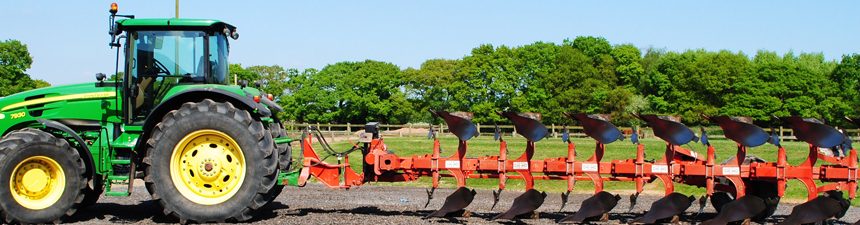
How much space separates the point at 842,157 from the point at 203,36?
7547mm

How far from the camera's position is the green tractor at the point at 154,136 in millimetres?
9695

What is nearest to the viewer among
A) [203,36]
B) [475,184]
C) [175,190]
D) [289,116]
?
[175,190]

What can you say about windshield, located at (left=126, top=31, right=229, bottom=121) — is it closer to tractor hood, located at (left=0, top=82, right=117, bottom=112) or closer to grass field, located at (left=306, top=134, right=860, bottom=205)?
tractor hood, located at (left=0, top=82, right=117, bottom=112)

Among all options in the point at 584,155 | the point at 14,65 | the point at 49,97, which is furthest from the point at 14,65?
the point at 49,97

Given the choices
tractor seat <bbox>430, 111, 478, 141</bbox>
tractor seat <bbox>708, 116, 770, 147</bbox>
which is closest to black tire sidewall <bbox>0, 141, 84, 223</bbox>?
tractor seat <bbox>430, 111, 478, 141</bbox>

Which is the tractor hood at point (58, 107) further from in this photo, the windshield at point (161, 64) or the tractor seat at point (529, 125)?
the tractor seat at point (529, 125)

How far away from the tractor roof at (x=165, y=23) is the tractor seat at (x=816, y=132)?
6825mm

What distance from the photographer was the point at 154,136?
382 inches

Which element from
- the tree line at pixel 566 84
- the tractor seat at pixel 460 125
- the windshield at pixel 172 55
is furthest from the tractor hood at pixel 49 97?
the tree line at pixel 566 84

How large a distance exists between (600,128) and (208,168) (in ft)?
14.7

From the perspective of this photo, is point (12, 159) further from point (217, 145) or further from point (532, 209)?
Result: point (532, 209)

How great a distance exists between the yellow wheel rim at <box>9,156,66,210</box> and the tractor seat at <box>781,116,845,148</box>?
8287 millimetres

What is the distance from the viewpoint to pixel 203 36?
34.7ft

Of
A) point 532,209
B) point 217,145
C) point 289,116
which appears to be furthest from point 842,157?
point 289,116
